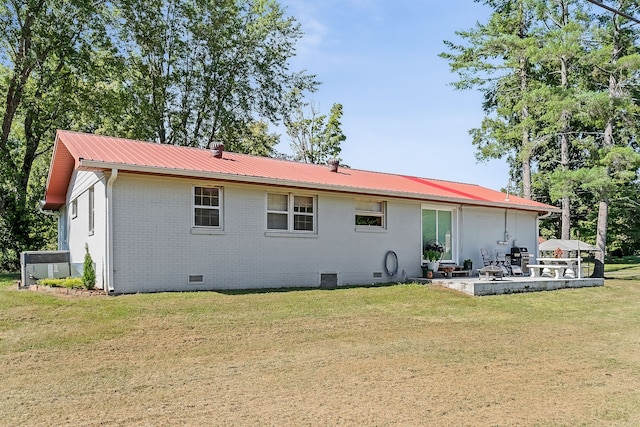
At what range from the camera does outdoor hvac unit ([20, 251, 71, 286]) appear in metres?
12.9

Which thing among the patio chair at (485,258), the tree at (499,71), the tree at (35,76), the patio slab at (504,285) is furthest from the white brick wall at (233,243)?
the tree at (499,71)

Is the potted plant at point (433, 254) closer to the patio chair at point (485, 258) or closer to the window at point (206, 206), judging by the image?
the patio chair at point (485, 258)

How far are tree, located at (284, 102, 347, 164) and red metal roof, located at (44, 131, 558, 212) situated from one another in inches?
694

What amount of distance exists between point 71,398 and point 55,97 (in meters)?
22.7

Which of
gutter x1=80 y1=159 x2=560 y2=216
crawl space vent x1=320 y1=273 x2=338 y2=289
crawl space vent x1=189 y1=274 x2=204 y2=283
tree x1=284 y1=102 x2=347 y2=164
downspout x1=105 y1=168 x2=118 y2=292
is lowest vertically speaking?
crawl space vent x1=320 y1=273 x2=338 y2=289

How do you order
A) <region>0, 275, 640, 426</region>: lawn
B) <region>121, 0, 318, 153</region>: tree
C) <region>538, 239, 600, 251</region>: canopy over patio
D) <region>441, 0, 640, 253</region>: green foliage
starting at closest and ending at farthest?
<region>0, 275, 640, 426</region>: lawn
<region>538, 239, 600, 251</region>: canopy over patio
<region>441, 0, 640, 253</region>: green foliage
<region>121, 0, 318, 153</region>: tree

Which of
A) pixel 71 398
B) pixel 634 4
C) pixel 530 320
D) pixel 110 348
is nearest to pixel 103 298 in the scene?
pixel 110 348

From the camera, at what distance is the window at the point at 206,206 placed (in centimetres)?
1165

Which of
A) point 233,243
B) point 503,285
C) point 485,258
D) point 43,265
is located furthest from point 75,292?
point 485,258

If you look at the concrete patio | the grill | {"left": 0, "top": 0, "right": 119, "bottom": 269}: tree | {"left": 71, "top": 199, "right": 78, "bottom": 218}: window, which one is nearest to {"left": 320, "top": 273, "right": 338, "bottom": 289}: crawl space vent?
the concrete patio

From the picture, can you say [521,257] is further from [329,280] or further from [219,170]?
[219,170]

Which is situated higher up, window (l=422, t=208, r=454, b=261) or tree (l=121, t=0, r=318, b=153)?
tree (l=121, t=0, r=318, b=153)

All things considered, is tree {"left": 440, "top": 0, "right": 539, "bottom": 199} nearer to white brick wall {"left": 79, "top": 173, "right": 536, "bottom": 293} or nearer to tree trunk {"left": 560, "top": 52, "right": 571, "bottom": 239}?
tree trunk {"left": 560, "top": 52, "right": 571, "bottom": 239}

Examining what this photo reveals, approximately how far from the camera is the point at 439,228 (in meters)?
16.4
